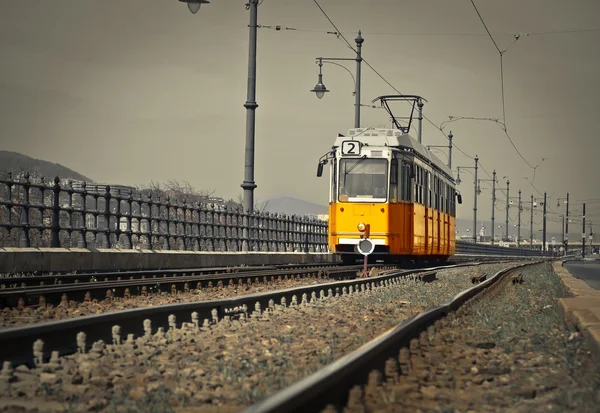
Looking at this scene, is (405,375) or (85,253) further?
(85,253)

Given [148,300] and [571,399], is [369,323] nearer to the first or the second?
[148,300]

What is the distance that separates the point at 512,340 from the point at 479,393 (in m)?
2.75

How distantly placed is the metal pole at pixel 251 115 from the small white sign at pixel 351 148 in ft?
8.13

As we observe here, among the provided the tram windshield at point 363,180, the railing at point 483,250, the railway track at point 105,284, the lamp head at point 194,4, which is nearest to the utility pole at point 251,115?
the tram windshield at point 363,180

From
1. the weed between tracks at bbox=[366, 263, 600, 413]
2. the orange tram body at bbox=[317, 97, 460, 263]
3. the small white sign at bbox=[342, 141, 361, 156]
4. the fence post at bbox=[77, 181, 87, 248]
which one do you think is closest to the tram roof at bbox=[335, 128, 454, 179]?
the orange tram body at bbox=[317, 97, 460, 263]

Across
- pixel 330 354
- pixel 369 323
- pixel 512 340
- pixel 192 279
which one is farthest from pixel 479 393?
pixel 192 279

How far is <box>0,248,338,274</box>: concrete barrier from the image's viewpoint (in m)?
16.2

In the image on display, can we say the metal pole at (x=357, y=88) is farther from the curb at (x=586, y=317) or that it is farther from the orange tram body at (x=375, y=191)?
the curb at (x=586, y=317)

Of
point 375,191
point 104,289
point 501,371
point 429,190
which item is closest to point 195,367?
point 501,371

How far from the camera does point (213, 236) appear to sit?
972 inches

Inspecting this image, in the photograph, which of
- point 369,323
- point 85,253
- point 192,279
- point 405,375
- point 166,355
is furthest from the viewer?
point 85,253

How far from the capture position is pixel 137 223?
2175 centimetres

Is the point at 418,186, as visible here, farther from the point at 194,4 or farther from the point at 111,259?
the point at 111,259

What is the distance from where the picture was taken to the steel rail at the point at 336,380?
13.2ft
